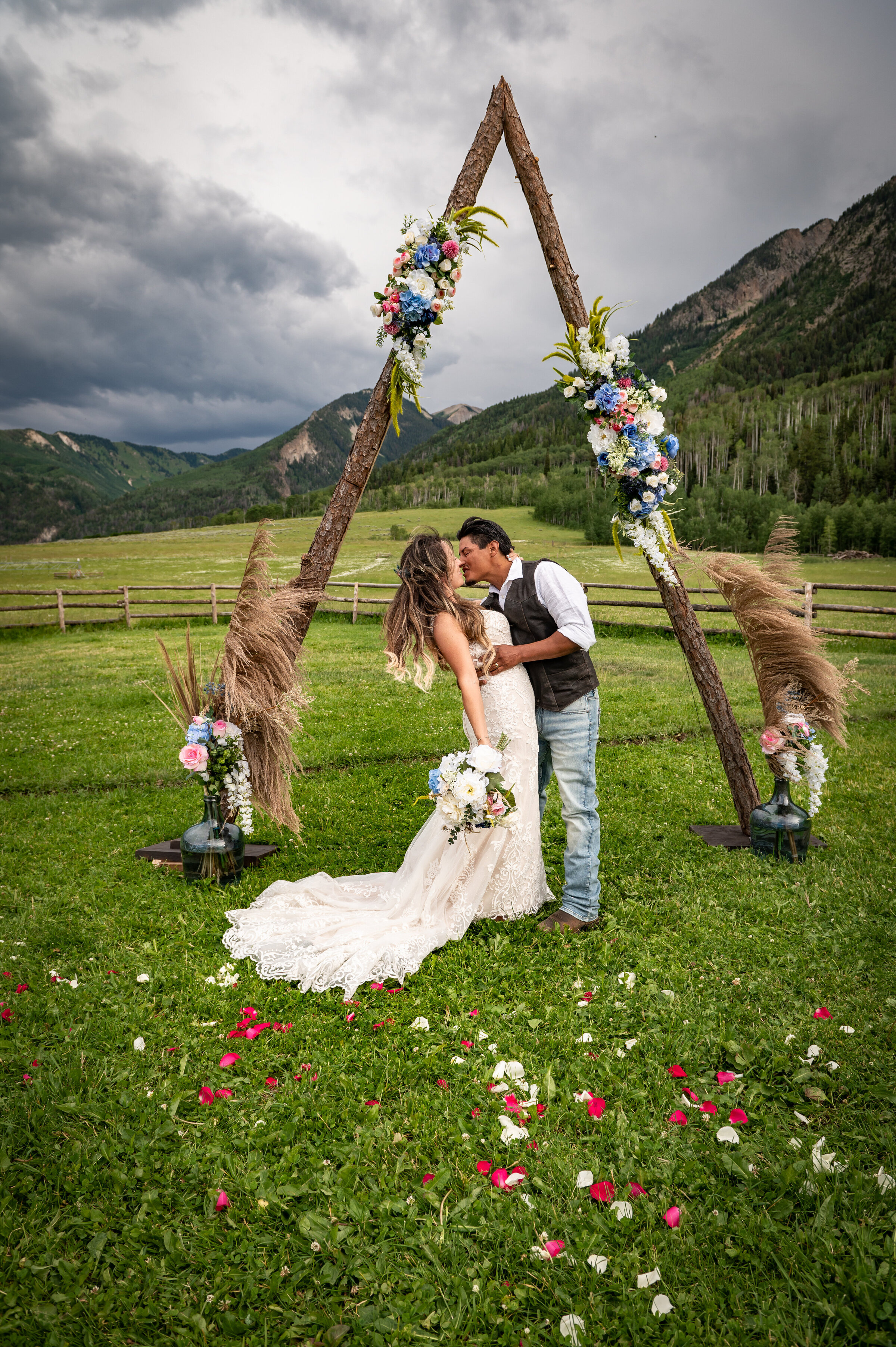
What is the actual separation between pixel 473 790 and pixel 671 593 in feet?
8.95

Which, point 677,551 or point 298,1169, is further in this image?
point 677,551

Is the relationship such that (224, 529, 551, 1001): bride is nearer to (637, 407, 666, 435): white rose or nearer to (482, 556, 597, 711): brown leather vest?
(482, 556, 597, 711): brown leather vest

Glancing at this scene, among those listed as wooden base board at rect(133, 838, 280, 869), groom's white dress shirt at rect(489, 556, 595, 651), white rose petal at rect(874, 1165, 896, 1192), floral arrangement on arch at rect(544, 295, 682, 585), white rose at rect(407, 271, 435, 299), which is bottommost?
wooden base board at rect(133, 838, 280, 869)

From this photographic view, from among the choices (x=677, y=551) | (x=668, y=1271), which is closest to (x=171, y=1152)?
(x=668, y=1271)

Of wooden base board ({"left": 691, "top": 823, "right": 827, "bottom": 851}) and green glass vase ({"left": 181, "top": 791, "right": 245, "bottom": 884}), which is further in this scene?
wooden base board ({"left": 691, "top": 823, "right": 827, "bottom": 851})

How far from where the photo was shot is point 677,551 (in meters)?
5.12

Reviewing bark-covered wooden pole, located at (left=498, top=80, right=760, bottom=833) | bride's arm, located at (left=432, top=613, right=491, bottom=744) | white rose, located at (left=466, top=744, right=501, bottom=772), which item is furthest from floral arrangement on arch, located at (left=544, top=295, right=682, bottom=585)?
white rose, located at (left=466, top=744, right=501, bottom=772)

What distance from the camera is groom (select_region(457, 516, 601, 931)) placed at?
416 cm

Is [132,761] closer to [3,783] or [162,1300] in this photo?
[3,783]

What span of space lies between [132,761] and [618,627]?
16.3m

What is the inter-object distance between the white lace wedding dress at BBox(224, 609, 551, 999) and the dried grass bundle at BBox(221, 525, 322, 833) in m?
0.80

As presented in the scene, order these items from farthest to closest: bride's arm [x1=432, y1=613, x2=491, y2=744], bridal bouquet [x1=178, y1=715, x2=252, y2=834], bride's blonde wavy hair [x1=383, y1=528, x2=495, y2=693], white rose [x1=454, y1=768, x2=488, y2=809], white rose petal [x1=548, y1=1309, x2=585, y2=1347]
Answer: bridal bouquet [x1=178, y1=715, x2=252, y2=834], bride's blonde wavy hair [x1=383, y1=528, x2=495, y2=693], bride's arm [x1=432, y1=613, x2=491, y2=744], white rose [x1=454, y1=768, x2=488, y2=809], white rose petal [x1=548, y1=1309, x2=585, y2=1347]

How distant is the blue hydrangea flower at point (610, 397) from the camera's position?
4.59 m

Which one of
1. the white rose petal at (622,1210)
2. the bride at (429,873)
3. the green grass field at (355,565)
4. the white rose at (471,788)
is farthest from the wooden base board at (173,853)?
the white rose petal at (622,1210)
